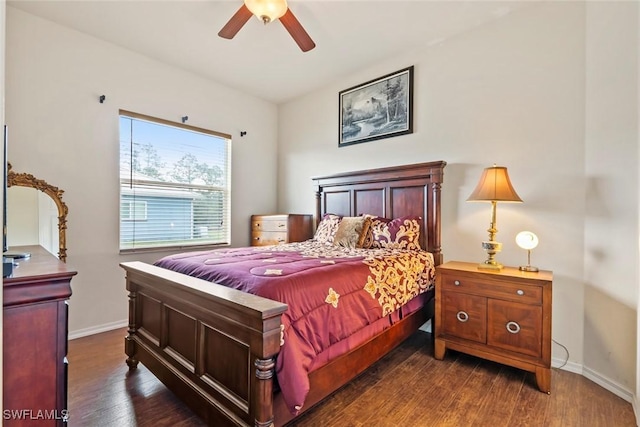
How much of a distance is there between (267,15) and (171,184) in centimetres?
229

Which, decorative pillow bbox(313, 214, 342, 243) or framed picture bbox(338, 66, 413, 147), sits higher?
framed picture bbox(338, 66, 413, 147)

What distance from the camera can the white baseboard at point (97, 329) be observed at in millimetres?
2918

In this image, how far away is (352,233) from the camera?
3127mm

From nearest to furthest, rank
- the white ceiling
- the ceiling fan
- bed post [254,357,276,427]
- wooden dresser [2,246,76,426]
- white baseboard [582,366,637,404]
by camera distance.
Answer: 1. wooden dresser [2,246,76,426]
2. bed post [254,357,276,427]
3. white baseboard [582,366,637,404]
4. the ceiling fan
5. the white ceiling

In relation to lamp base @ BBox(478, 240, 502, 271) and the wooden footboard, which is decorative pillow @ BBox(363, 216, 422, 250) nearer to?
lamp base @ BBox(478, 240, 502, 271)

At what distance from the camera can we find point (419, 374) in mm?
2273

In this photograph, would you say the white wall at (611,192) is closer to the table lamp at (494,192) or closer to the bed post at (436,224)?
the table lamp at (494,192)

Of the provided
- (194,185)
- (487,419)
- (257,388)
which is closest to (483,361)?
(487,419)

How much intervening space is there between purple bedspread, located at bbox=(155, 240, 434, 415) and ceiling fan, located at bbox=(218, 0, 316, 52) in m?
1.72

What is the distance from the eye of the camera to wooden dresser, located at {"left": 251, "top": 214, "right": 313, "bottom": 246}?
12.8 ft

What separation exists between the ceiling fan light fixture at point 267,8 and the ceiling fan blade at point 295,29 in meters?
0.08

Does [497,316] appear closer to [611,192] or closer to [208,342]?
[611,192]

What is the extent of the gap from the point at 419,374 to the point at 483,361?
62 cm

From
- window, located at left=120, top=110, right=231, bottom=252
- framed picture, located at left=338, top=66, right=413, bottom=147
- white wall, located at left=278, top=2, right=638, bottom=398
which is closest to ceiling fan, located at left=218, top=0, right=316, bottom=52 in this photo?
framed picture, located at left=338, top=66, right=413, bottom=147
